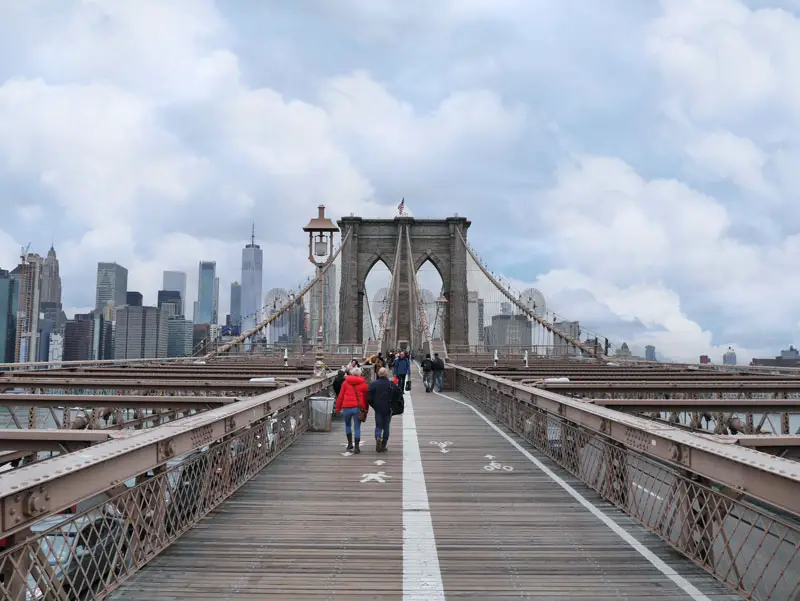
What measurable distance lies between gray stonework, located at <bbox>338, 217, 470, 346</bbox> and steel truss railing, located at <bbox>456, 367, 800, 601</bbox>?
232 feet

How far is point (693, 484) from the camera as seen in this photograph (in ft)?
16.3

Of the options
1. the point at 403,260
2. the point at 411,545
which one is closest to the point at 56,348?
the point at 403,260

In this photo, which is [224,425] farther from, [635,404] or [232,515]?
[635,404]

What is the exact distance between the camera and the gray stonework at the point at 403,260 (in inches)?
3174

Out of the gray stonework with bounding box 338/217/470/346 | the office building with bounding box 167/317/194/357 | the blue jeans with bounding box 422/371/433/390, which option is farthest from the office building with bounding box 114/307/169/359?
the blue jeans with bounding box 422/371/433/390

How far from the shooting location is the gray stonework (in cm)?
8062

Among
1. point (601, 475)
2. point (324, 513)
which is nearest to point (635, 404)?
point (601, 475)

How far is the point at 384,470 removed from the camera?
8.88 metres

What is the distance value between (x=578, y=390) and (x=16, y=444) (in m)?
10.4

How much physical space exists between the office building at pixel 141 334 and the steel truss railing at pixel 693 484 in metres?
106

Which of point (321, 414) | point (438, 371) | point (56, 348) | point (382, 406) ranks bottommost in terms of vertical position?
point (321, 414)

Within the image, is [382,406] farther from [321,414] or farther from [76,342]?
[76,342]

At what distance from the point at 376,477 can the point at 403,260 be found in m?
77.3

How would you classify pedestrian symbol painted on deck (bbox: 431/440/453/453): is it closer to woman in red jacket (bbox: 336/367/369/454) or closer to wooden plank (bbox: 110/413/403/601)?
woman in red jacket (bbox: 336/367/369/454)
